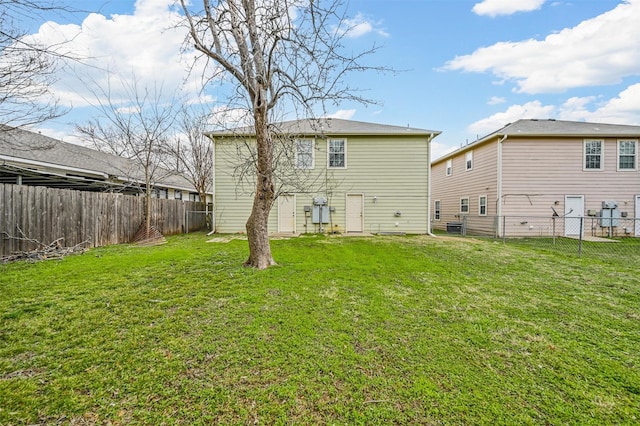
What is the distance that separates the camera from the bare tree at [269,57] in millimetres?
4543

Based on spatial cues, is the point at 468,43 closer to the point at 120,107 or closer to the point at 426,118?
the point at 426,118

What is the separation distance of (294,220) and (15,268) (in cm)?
822

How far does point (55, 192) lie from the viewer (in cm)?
708

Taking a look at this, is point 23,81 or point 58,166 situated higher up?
point 23,81

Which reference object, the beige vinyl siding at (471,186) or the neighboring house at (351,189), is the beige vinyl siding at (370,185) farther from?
the beige vinyl siding at (471,186)

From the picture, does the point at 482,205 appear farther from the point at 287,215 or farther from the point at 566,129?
the point at 287,215

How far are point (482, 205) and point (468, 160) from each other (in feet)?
9.17

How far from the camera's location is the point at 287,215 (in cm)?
1198

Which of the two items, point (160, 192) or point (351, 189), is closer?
point (351, 189)

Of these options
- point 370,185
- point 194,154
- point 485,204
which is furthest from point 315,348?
point 194,154

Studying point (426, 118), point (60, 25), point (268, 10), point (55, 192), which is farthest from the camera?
point (426, 118)

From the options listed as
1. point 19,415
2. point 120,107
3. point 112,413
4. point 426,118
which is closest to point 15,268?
point 19,415

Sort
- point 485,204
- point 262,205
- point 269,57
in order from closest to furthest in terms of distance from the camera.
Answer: point 269,57, point 262,205, point 485,204

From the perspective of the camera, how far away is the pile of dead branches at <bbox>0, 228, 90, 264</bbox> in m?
6.04
